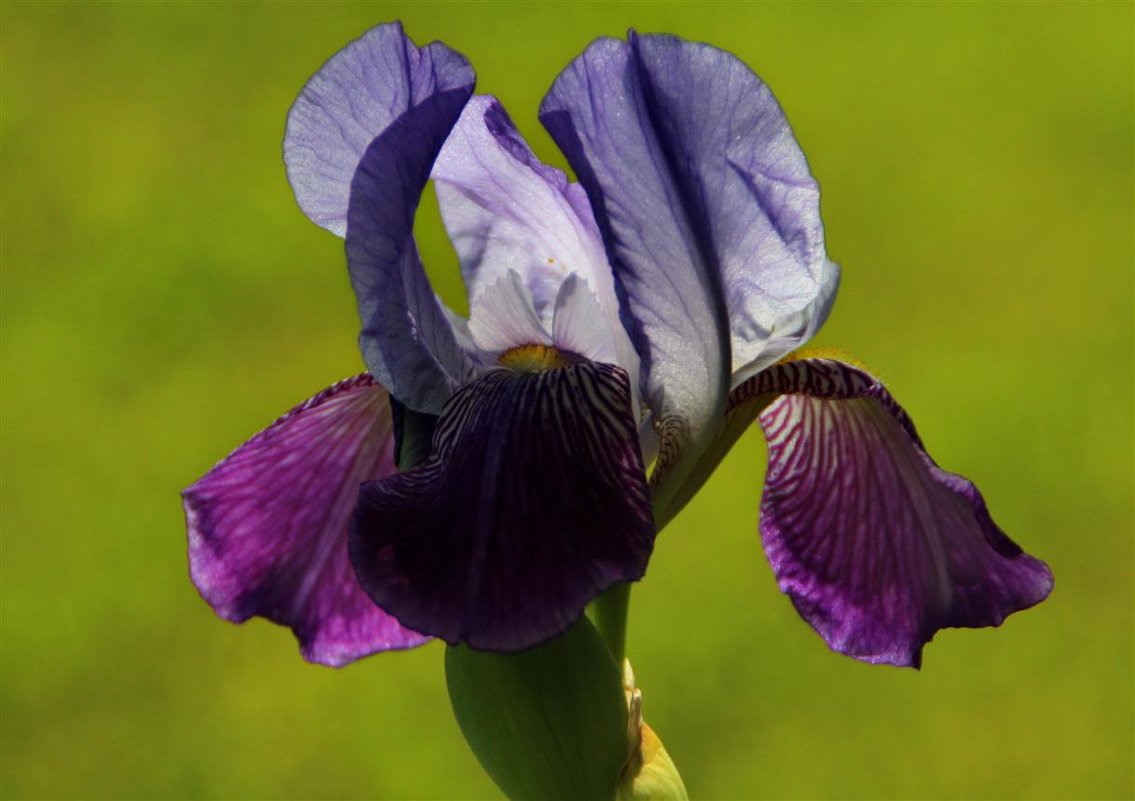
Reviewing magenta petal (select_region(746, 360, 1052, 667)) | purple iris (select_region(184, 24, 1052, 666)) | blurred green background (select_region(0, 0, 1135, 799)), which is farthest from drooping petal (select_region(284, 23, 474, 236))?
blurred green background (select_region(0, 0, 1135, 799))

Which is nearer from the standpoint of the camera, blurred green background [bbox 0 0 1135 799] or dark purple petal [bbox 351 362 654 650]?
dark purple petal [bbox 351 362 654 650]

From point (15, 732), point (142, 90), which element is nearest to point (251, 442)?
point (15, 732)

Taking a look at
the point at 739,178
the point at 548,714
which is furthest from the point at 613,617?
the point at 739,178

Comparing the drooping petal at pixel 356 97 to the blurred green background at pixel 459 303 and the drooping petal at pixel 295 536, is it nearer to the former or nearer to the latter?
the drooping petal at pixel 295 536

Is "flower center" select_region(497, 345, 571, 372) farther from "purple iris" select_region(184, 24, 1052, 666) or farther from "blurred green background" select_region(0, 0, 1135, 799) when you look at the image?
"blurred green background" select_region(0, 0, 1135, 799)

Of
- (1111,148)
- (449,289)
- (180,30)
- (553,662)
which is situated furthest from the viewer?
(180,30)

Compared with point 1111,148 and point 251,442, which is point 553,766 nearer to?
point 251,442

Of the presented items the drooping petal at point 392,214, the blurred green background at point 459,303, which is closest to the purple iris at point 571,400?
the drooping petal at point 392,214
